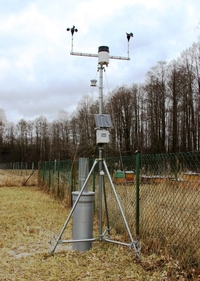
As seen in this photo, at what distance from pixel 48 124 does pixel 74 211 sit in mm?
55706

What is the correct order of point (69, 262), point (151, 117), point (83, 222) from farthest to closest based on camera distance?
point (151, 117) < point (83, 222) < point (69, 262)

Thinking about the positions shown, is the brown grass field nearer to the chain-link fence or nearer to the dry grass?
the dry grass

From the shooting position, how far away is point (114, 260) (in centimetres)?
389

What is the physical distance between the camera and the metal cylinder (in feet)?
14.2

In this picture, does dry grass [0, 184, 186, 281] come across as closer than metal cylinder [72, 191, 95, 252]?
Yes

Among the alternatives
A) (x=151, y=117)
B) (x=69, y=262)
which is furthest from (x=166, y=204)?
(x=151, y=117)

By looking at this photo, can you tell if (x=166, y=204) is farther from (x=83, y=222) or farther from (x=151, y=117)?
(x=151, y=117)

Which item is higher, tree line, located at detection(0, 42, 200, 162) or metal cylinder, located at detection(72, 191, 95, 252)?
tree line, located at detection(0, 42, 200, 162)

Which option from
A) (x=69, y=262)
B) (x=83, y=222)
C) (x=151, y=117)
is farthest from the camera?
(x=151, y=117)

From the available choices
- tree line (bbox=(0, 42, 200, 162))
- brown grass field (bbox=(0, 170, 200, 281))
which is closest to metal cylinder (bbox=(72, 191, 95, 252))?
brown grass field (bbox=(0, 170, 200, 281))

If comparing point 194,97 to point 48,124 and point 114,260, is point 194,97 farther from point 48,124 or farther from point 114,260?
point 48,124

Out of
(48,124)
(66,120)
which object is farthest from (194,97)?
(48,124)

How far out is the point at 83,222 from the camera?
433cm

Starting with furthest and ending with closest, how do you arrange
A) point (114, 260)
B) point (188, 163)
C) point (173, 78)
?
1. point (173, 78)
2. point (114, 260)
3. point (188, 163)
